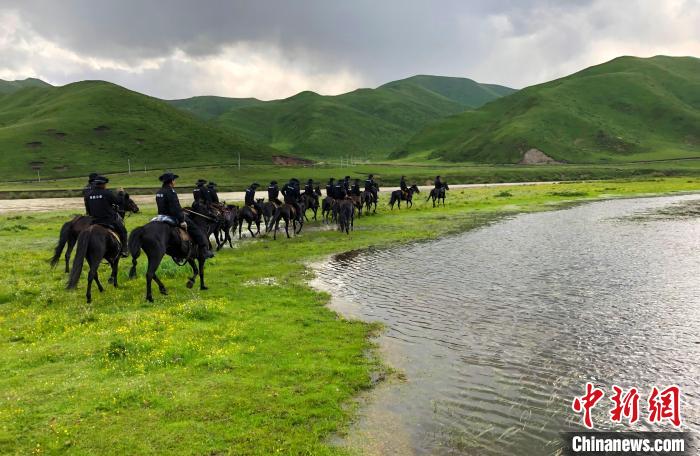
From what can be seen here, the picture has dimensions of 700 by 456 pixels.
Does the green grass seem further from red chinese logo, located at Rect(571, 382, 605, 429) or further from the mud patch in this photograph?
the mud patch

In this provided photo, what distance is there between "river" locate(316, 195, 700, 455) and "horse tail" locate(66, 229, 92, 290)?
8.35 meters

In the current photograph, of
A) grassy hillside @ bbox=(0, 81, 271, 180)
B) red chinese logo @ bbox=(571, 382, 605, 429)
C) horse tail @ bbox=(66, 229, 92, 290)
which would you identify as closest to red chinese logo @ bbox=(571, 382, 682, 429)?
red chinese logo @ bbox=(571, 382, 605, 429)

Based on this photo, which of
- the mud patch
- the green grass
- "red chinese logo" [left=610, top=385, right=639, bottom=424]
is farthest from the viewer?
the mud patch

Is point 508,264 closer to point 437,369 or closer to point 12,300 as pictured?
point 437,369

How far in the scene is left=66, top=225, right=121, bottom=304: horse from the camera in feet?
48.4

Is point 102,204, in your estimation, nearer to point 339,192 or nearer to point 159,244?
point 159,244

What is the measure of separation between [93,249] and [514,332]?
1390 centimetres

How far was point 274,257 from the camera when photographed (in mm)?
24516

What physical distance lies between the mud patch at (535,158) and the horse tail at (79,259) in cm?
17270

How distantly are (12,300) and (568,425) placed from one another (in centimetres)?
1739

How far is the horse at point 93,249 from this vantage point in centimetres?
1474

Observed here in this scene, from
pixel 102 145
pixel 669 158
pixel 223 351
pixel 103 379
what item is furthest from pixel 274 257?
pixel 669 158

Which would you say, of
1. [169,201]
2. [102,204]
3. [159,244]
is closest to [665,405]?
[159,244]

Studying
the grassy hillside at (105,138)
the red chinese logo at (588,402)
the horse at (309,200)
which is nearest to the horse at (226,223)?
the horse at (309,200)
